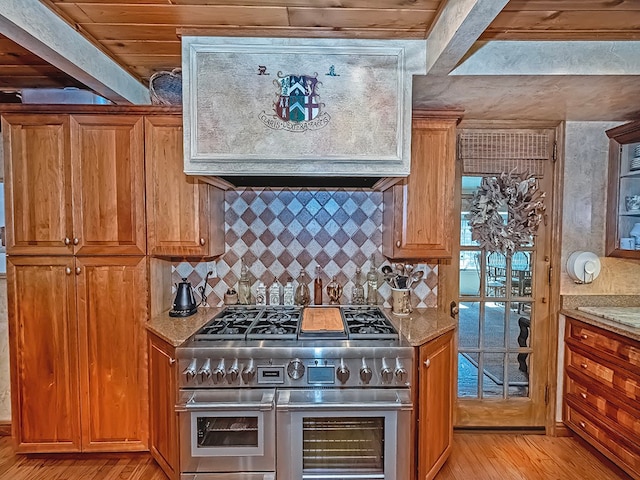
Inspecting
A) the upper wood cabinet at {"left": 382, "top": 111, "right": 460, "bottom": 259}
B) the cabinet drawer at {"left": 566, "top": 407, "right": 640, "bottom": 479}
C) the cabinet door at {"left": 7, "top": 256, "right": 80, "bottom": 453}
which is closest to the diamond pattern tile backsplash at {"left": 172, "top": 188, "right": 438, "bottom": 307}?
the upper wood cabinet at {"left": 382, "top": 111, "right": 460, "bottom": 259}

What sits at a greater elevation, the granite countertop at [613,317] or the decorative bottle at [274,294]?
the decorative bottle at [274,294]

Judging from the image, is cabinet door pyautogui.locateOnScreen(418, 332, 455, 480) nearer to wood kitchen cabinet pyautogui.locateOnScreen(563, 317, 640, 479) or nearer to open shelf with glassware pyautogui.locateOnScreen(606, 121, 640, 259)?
wood kitchen cabinet pyautogui.locateOnScreen(563, 317, 640, 479)

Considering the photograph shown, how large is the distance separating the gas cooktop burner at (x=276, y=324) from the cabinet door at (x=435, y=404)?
0.25 meters

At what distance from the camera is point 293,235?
2807mm

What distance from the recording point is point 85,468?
7.82ft

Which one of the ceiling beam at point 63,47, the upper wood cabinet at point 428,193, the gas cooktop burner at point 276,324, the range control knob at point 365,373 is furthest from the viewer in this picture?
the upper wood cabinet at point 428,193

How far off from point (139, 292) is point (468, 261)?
2.24 m

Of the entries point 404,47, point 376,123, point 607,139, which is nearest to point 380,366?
point 376,123

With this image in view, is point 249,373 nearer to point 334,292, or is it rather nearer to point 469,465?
point 334,292

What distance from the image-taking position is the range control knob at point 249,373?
2.08 m

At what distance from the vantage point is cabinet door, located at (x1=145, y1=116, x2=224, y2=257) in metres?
2.36

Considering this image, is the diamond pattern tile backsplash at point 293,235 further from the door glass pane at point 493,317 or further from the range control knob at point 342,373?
the range control knob at point 342,373

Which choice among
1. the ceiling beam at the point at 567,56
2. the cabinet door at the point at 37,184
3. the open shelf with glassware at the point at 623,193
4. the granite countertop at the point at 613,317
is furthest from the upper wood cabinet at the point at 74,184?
the open shelf with glassware at the point at 623,193

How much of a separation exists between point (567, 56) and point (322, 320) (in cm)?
192
